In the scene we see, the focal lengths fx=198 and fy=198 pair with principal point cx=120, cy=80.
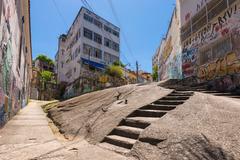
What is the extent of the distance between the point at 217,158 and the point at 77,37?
31054 mm

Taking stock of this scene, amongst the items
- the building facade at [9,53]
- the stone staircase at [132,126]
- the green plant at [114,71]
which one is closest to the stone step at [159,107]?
the stone staircase at [132,126]

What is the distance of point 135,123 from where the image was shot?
5.77 meters

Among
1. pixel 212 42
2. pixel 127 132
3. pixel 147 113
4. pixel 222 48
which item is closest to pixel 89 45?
pixel 212 42

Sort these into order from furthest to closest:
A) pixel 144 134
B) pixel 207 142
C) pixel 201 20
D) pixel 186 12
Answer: pixel 186 12
pixel 201 20
pixel 144 134
pixel 207 142

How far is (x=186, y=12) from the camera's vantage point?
14.6m

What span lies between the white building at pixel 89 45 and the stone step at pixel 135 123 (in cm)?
2443

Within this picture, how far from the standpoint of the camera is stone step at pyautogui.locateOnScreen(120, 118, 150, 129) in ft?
18.1

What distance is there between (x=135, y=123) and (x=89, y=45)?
27.0 meters

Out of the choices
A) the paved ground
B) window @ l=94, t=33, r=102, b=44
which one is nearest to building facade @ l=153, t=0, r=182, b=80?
the paved ground

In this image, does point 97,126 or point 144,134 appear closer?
point 144,134

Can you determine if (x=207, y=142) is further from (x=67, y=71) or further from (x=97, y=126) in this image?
(x=67, y=71)

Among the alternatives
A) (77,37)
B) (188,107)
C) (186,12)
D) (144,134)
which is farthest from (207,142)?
(77,37)

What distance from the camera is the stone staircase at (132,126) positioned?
4.80m

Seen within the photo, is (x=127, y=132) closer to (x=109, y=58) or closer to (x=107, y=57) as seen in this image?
(x=107, y=57)
